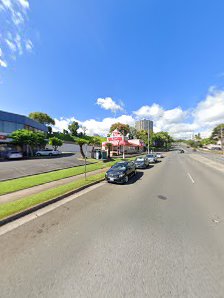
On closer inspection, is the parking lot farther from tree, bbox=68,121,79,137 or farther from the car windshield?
tree, bbox=68,121,79,137

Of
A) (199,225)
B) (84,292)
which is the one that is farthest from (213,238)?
(84,292)

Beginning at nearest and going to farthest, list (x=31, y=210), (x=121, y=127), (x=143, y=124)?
(x=31, y=210)
(x=121, y=127)
(x=143, y=124)

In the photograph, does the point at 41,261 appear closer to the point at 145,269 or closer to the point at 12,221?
the point at 145,269

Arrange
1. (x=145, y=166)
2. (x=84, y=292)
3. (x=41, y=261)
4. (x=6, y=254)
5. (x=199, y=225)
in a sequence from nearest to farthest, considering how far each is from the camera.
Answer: (x=84, y=292) < (x=41, y=261) < (x=6, y=254) < (x=199, y=225) < (x=145, y=166)

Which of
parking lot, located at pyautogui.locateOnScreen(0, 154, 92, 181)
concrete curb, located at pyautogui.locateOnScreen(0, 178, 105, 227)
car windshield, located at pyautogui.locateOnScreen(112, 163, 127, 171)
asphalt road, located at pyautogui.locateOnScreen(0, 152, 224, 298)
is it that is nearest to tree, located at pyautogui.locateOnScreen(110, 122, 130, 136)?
parking lot, located at pyautogui.locateOnScreen(0, 154, 92, 181)

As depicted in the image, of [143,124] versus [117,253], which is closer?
[117,253]

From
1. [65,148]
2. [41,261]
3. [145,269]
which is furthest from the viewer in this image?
[65,148]

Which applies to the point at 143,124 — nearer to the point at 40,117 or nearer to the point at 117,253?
the point at 40,117

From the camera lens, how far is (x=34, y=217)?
5.79m

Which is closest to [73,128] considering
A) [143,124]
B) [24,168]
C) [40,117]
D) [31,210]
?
[40,117]

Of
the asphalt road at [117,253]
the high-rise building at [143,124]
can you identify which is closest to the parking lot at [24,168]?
the asphalt road at [117,253]

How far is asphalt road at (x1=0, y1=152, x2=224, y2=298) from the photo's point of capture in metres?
2.78

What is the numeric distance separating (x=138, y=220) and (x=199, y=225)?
1910mm

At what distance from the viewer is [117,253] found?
3707mm
